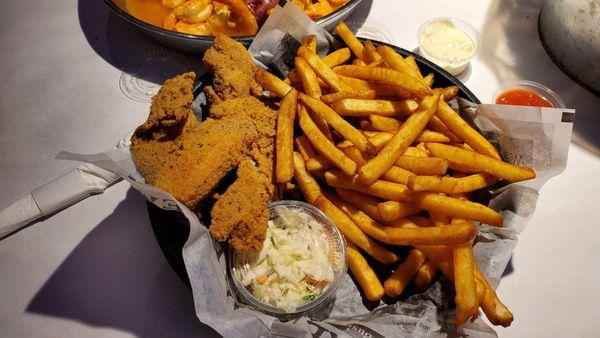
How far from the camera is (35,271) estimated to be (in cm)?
197

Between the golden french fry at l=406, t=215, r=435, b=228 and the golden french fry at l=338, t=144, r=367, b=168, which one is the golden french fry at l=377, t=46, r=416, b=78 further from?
the golden french fry at l=406, t=215, r=435, b=228

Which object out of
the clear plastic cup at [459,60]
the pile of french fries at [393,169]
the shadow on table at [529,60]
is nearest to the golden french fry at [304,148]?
the pile of french fries at [393,169]

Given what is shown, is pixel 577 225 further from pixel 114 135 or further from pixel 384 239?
pixel 114 135

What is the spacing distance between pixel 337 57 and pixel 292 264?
98cm

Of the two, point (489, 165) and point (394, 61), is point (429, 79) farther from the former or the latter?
point (489, 165)

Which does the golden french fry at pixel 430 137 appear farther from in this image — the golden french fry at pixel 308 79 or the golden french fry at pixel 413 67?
the golden french fry at pixel 308 79

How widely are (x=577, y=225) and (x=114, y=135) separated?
2371 millimetres

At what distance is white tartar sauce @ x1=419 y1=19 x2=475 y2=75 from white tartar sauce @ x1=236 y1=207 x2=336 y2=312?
1287 millimetres

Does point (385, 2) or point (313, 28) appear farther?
point (385, 2)

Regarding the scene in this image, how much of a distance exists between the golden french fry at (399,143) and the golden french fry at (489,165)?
0.16 m

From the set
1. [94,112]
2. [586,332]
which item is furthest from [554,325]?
[94,112]

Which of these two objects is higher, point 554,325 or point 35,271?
point 35,271

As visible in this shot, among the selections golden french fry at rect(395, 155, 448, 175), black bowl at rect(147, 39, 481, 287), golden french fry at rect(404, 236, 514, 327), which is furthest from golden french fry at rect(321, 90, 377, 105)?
black bowl at rect(147, 39, 481, 287)

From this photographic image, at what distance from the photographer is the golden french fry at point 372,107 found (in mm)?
1763
